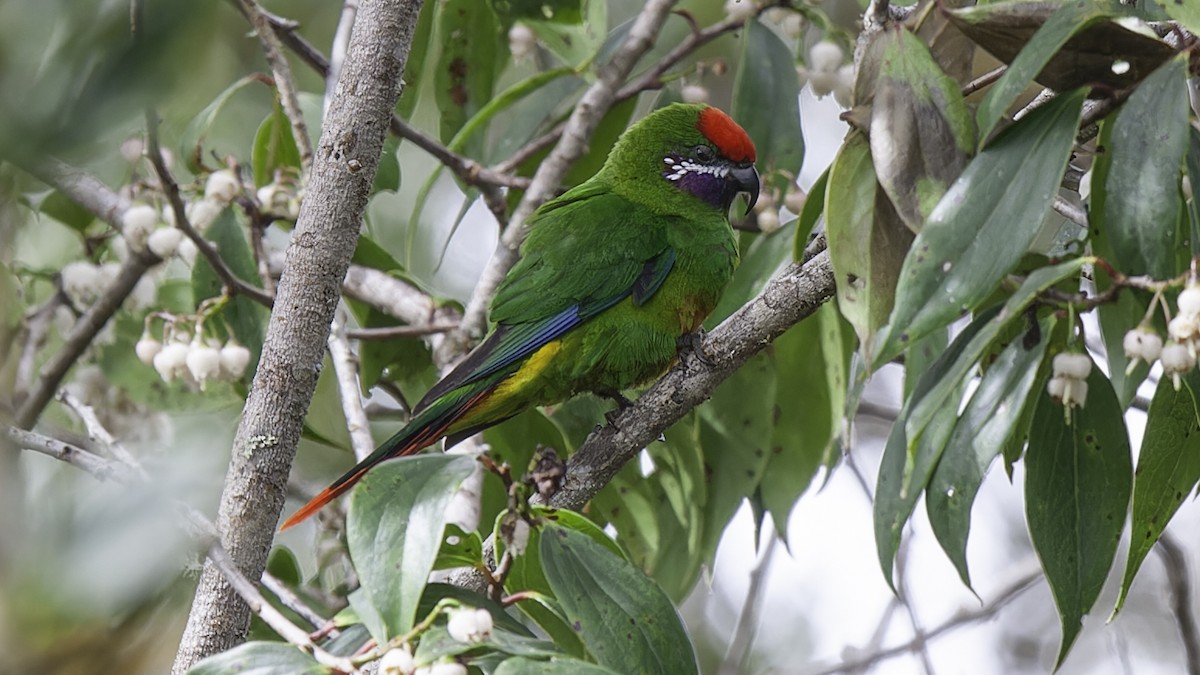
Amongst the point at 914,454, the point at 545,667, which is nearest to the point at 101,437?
the point at 545,667

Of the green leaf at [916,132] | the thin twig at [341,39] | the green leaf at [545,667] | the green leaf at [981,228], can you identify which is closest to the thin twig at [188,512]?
the green leaf at [545,667]

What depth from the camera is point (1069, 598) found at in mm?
2080

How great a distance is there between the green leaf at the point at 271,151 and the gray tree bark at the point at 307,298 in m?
1.34

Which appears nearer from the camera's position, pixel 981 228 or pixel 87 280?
pixel 981 228

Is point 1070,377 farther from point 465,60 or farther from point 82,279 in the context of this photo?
point 82,279

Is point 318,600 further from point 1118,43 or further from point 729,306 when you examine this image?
point 1118,43

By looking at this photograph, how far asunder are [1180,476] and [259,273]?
2.23 m

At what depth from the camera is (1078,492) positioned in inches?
83.3

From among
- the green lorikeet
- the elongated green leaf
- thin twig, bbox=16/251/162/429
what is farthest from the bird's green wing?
the elongated green leaf

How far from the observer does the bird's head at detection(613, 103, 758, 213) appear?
3713 millimetres

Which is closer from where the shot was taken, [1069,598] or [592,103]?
[1069,598]

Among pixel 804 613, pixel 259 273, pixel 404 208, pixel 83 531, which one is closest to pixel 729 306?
pixel 259 273

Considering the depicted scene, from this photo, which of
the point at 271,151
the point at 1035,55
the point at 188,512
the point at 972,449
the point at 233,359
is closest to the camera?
the point at 188,512

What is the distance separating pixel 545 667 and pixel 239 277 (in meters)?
1.97
